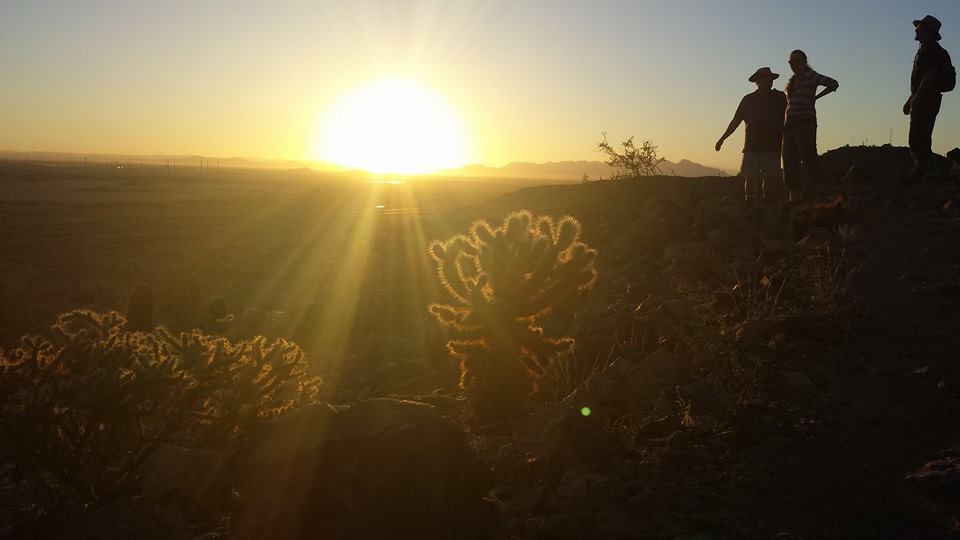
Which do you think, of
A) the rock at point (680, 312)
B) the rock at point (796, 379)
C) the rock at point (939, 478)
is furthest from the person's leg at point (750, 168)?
the rock at point (939, 478)

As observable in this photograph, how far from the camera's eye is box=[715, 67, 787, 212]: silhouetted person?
1195 cm

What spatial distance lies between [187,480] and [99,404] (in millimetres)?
1055

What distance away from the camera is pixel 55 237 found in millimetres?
32469

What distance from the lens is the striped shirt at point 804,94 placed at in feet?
36.5

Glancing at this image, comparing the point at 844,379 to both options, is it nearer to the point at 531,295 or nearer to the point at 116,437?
the point at 531,295

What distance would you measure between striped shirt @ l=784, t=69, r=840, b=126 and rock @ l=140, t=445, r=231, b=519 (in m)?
9.76

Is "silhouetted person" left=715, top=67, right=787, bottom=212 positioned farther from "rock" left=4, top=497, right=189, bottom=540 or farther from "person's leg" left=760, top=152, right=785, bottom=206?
"rock" left=4, top=497, right=189, bottom=540

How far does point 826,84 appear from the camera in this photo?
1110 centimetres

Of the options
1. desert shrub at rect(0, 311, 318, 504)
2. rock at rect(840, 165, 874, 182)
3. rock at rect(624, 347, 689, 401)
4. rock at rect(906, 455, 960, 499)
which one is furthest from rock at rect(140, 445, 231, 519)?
rock at rect(840, 165, 874, 182)

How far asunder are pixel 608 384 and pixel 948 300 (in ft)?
11.3

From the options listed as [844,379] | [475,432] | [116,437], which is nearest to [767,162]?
[844,379]

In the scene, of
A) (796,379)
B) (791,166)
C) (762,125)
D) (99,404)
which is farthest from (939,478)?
(762,125)

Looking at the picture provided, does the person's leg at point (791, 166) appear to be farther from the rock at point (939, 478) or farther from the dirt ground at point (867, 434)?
the rock at point (939, 478)

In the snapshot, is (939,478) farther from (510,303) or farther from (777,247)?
(777,247)
